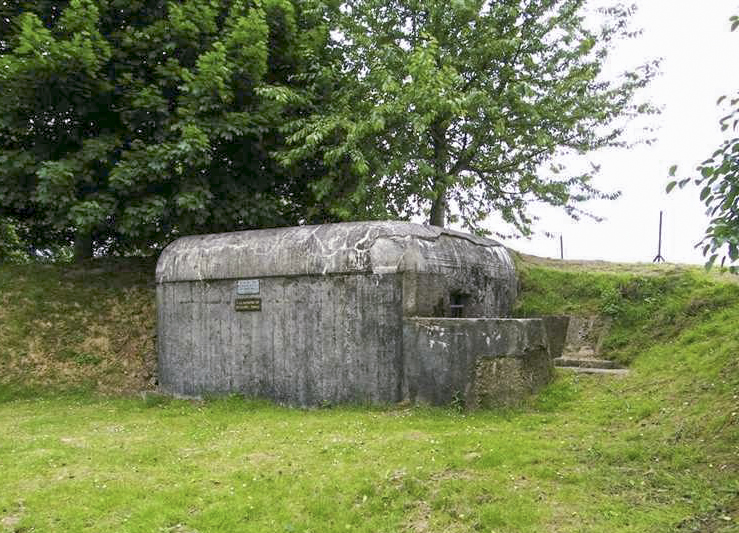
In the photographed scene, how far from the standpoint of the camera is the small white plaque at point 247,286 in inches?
381

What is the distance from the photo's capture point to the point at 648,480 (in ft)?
18.2

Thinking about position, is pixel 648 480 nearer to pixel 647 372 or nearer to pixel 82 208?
pixel 647 372

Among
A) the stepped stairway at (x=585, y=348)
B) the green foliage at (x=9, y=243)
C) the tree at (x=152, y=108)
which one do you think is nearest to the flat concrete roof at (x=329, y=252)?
the tree at (x=152, y=108)

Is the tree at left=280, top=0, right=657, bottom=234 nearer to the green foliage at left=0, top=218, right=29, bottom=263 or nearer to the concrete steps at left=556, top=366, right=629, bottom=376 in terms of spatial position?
the concrete steps at left=556, top=366, right=629, bottom=376

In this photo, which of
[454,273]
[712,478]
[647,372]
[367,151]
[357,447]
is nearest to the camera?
[712,478]

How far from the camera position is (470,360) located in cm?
798

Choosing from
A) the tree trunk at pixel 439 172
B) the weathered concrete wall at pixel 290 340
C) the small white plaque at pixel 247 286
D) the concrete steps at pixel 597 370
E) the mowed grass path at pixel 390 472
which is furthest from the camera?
the tree trunk at pixel 439 172

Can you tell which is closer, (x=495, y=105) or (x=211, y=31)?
(x=495, y=105)

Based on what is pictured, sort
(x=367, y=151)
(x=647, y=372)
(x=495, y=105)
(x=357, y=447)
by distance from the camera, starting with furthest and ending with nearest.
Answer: (x=367, y=151)
(x=495, y=105)
(x=647, y=372)
(x=357, y=447)

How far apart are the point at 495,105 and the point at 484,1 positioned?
227 centimetres

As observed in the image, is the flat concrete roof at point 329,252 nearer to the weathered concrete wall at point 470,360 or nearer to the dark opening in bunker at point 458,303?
the dark opening in bunker at point 458,303

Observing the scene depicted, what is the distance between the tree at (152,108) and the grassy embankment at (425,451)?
11.2 feet

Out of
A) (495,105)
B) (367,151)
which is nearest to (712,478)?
(495,105)

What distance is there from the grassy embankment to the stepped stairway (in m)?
0.25
